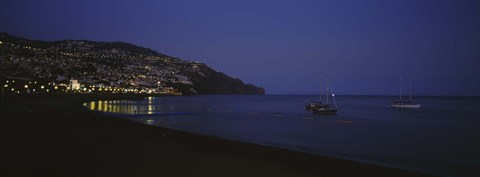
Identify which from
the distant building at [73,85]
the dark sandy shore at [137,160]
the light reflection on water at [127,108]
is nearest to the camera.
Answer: the dark sandy shore at [137,160]

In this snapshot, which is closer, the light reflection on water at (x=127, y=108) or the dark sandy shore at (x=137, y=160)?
the dark sandy shore at (x=137, y=160)

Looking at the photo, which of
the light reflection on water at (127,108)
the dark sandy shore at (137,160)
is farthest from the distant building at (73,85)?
the dark sandy shore at (137,160)

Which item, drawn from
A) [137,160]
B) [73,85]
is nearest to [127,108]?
[137,160]

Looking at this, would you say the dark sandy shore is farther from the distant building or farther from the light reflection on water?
the distant building

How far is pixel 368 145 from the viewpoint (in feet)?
69.2

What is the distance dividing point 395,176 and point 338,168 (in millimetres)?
1571

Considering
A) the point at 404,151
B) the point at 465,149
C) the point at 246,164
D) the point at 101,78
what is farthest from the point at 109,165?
the point at 101,78

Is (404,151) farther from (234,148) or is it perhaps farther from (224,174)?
(224,174)

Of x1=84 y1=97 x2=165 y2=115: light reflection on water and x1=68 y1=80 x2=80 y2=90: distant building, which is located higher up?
x1=68 y1=80 x2=80 y2=90: distant building

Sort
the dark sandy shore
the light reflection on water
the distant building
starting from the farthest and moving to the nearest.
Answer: the distant building < the light reflection on water < the dark sandy shore

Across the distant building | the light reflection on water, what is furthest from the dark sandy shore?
the distant building

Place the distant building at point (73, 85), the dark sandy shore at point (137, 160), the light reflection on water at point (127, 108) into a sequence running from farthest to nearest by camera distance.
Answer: the distant building at point (73, 85)
the light reflection on water at point (127, 108)
the dark sandy shore at point (137, 160)

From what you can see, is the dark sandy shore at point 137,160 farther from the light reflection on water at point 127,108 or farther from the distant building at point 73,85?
the distant building at point 73,85

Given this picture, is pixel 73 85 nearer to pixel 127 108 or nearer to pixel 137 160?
pixel 127 108
